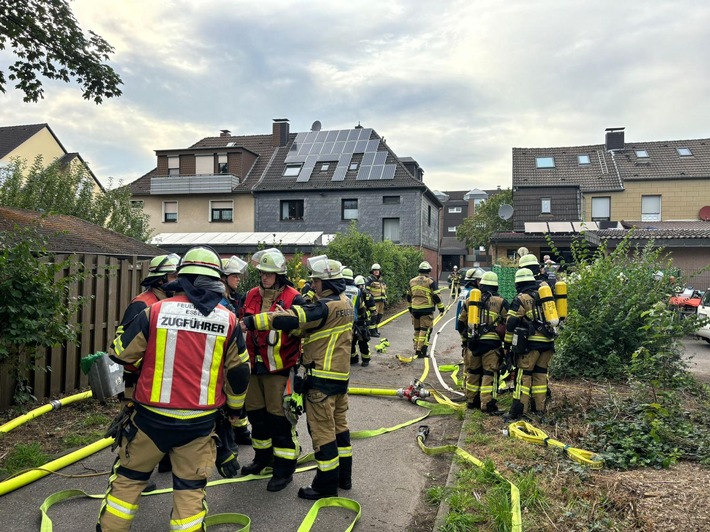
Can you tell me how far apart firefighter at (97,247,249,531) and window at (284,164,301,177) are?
95.5 feet

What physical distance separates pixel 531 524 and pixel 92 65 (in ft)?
32.3

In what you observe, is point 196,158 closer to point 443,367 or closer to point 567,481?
point 443,367

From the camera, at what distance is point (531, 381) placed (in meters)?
6.75

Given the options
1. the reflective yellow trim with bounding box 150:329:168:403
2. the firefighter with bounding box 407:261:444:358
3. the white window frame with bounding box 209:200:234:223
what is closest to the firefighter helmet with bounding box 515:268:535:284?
the firefighter with bounding box 407:261:444:358

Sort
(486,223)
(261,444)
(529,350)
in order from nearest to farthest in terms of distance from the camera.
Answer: (261,444)
(529,350)
(486,223)

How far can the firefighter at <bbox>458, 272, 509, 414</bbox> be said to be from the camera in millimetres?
7102

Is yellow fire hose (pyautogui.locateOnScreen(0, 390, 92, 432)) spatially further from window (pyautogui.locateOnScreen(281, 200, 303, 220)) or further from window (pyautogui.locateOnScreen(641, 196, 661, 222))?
Result: window (pyautogui.locateOnScreen(641, 196, 661, 222))

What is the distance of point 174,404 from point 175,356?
0.30 meters

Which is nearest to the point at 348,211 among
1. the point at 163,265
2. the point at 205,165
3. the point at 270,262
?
the point at 205,165

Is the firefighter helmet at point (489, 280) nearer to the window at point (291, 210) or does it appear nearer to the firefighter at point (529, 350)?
the firefighter at point (529, 350)

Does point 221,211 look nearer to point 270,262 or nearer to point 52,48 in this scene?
point 52,48

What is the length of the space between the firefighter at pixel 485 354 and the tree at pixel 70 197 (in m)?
11.4

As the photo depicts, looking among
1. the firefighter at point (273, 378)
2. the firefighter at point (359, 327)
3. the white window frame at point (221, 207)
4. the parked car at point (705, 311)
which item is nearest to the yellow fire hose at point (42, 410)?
the firefighter at point (273, 378)

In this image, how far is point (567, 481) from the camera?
4.54m
